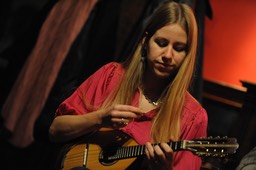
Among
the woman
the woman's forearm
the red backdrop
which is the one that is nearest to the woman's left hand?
the woman

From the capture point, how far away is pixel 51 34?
154 centimetres

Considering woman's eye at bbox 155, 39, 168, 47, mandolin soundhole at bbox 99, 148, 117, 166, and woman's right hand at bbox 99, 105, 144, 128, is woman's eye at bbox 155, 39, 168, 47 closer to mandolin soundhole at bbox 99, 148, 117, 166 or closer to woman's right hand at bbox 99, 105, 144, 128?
woman's right hand at bbox 99, 105, 144, 128

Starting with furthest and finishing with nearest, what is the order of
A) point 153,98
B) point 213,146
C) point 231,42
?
point 231,42, point 153,98, point 213,146

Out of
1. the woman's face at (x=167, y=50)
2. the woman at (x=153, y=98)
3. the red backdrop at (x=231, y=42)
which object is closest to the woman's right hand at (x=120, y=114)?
the woman at (x=153, y=98)

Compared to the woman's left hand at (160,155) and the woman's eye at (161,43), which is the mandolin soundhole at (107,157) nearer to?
the woman's left hand at (160,155)

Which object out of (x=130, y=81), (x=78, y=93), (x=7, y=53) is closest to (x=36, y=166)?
(x=78, y=93)

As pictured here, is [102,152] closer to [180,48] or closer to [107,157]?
[107,157]

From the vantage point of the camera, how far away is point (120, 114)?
0.80 meters

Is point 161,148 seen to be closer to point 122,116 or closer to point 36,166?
point 122,116

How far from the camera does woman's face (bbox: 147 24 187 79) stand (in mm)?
841

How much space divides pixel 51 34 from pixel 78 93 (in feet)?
2.18

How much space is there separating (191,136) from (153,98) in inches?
5.0

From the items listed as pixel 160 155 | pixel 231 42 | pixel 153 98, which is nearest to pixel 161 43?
pixel 153 98

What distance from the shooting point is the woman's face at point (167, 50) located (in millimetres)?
841
